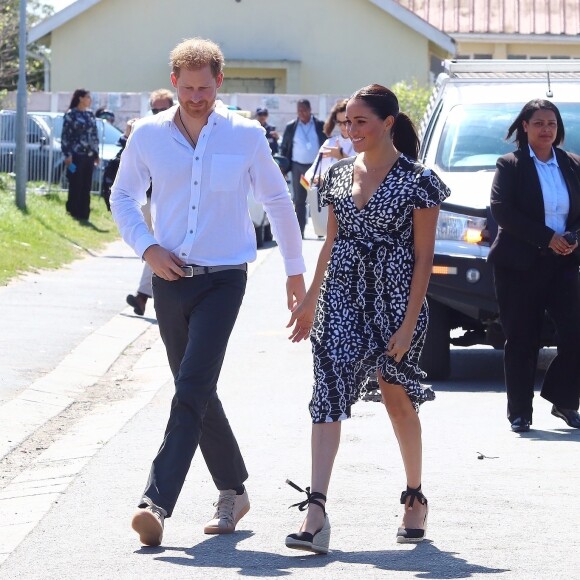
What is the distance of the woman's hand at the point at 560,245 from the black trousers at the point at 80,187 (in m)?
13.7

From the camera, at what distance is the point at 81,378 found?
10.2 metres

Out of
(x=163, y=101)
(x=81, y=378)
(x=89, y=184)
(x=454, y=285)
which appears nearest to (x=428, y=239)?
(x=454, y=285)

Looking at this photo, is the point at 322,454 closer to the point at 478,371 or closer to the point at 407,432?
the point at 407,432

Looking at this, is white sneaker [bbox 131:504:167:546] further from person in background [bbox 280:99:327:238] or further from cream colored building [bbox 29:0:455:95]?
cream colored building [bbox 29:0:455:95]

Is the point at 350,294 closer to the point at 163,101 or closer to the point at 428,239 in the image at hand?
the point at 428,239

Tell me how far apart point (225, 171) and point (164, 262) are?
1.41 ft

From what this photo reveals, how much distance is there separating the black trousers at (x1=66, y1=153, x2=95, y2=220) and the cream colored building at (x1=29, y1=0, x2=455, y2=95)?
1801cm

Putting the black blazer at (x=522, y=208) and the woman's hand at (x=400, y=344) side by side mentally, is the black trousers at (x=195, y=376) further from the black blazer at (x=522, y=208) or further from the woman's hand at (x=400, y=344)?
the black blazer at (x=522, y=208)

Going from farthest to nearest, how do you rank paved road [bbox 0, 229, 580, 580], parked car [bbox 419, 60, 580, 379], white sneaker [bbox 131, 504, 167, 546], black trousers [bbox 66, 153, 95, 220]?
black trousers [bbox 66, 153, 95, 220] → parked car [bbox 419, 60, 580, 379] → white sneaker [bbox 131, 504, 167, 546] → paved road [bbox 0, 229, 580, 580]

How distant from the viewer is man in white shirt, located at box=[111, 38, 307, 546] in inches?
234

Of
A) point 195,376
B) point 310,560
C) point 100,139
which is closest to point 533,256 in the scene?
point 195,376

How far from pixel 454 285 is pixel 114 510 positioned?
151 inches

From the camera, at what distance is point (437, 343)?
33.0 feet

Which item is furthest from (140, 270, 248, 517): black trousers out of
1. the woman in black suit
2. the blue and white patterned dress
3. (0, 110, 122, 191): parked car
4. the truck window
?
(0, 110, 122, 191): parked car
